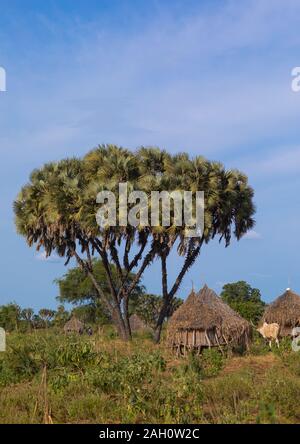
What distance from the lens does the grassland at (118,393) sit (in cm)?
863

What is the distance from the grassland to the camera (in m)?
8.63

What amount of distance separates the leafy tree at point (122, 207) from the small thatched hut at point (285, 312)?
11.6ft

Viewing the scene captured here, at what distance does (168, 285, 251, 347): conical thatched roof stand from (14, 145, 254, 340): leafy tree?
4227 mm

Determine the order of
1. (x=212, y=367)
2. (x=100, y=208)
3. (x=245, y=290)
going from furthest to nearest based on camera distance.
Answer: (x=245, y=290), (x=100, y=208), (x=212, y=367)

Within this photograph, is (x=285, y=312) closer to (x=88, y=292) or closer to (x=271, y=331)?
(x=271, y=331)

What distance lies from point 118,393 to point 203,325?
10.2 m

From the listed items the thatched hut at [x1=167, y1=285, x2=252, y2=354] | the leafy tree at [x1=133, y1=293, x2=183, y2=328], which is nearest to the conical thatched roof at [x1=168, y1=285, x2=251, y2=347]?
the thatched hut at [x1=167, y1=285, x2=252, y2=354]

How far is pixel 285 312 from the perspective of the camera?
23766mm

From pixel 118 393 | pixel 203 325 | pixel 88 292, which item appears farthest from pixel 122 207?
pixel 88 292
